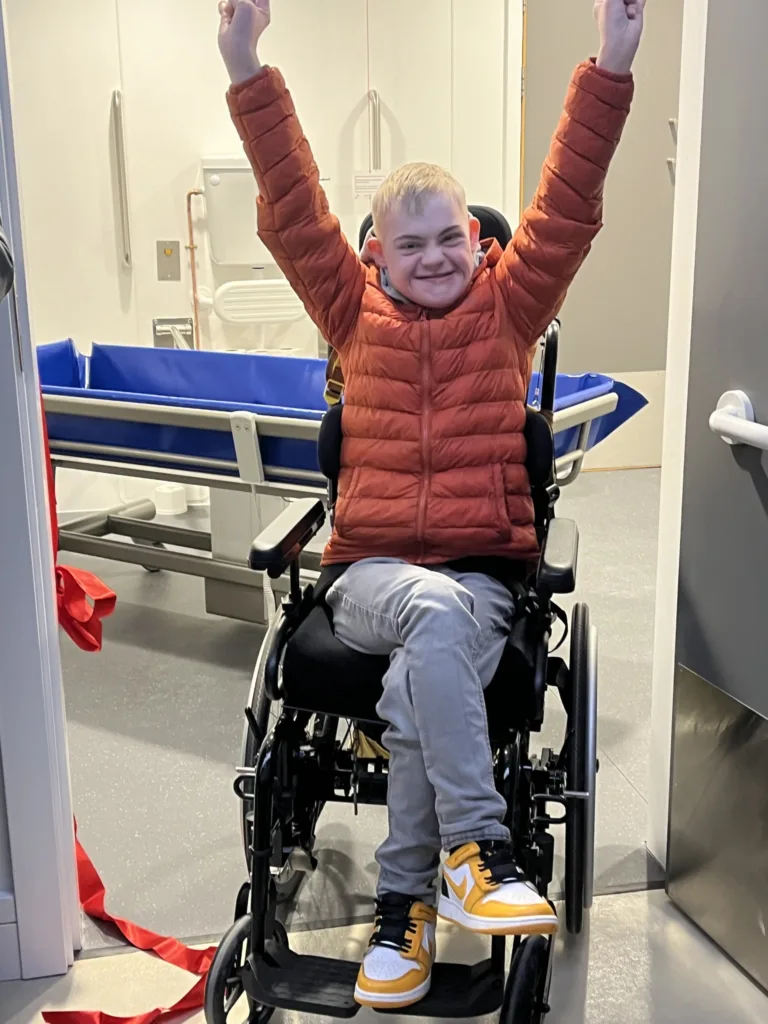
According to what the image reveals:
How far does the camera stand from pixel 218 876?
204cm

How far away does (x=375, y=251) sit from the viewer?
178cm

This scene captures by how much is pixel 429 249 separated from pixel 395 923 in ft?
3.28

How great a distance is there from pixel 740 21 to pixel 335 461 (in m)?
0.91

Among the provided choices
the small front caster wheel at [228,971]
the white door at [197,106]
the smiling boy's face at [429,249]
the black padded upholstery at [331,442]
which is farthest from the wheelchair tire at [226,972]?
the white door at [197,106]

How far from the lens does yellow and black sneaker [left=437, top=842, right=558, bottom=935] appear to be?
1.33 meters

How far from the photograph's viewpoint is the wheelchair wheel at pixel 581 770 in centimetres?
163

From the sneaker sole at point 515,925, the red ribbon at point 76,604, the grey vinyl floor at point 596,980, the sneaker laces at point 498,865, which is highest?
the red ribbon at point 76,604

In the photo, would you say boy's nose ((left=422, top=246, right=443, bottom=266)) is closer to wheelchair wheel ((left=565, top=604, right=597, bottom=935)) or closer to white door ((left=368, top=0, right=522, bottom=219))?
wheelchair wheel ((left=565, top=604, right=597, bottom=935))

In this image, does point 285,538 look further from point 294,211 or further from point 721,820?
point 721,820

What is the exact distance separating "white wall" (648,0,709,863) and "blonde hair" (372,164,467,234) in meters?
0.41

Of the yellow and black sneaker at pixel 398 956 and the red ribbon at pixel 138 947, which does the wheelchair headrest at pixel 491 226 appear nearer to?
the yellow and black sneaker at pixel 398 956

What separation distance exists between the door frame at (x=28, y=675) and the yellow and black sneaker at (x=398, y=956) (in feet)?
1.98

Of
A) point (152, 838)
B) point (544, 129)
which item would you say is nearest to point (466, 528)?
point (152, 838)

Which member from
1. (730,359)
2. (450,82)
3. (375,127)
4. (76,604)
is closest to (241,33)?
(730,359)
